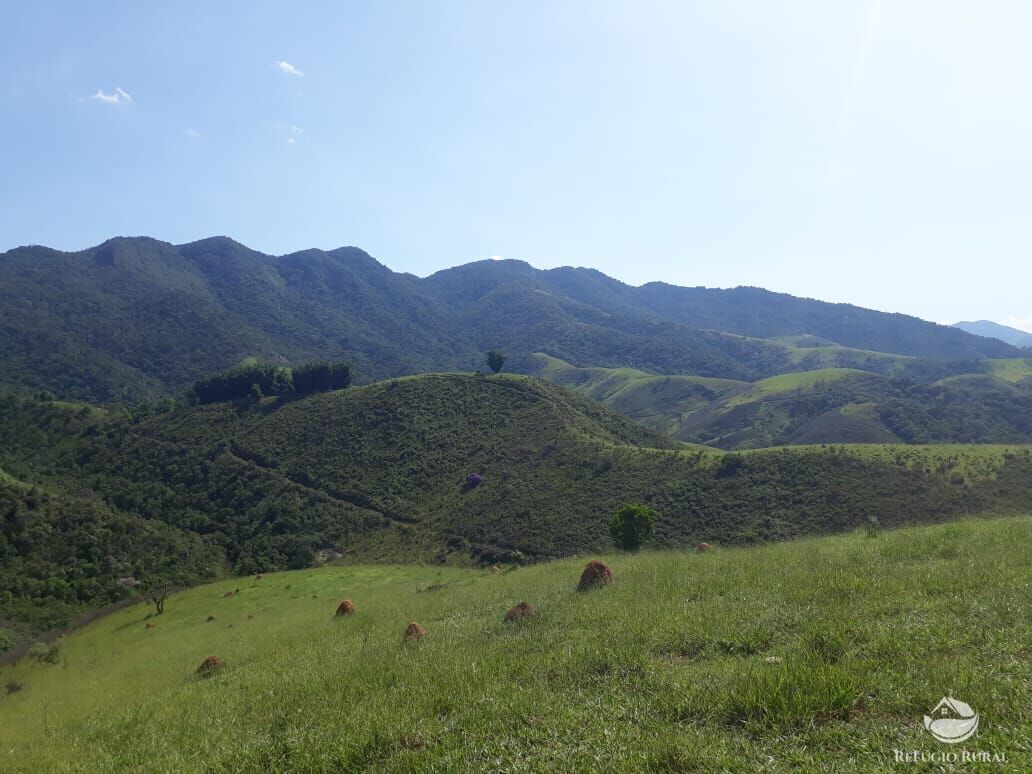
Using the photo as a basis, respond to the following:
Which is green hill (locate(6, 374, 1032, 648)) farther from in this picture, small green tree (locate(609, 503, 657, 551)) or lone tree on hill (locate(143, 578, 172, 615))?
small green tree (locate(609, 503, 657, 551))

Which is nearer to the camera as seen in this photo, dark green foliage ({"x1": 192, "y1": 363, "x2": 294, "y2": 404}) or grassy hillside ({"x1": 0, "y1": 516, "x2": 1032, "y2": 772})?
grassy hillside ({"x1": 0, "y1": 516, "x2": 1032, "y2": 772})

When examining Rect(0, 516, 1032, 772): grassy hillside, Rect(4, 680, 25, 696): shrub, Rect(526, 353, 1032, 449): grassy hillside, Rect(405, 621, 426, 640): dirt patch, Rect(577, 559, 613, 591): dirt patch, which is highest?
Rect(0, 516, 1032, 772): grassy hillside

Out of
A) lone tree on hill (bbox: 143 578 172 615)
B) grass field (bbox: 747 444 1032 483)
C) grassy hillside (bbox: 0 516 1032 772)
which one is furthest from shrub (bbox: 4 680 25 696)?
grass field (bbox: 747 444 1032 483)

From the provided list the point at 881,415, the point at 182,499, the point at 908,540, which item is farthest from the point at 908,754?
the point at 881,415

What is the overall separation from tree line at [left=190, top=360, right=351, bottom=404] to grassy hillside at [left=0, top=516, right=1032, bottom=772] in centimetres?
10557

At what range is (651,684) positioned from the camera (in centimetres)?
784

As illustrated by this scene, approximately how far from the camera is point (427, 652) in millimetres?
11992

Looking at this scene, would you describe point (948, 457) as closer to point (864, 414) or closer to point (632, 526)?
point (632, 526)

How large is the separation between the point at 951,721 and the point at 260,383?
127207 millimetres

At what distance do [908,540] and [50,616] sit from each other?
6219 cm

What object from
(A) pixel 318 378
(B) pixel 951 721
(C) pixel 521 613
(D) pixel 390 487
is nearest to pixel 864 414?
(D) pixel 390 487

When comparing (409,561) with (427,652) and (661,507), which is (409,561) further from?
(427,652)

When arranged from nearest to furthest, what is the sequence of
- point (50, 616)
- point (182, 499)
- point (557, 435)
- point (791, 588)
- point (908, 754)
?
1. point (908, 754)
2. point (791, 588)
3. point (50, 616)
4. point (182, 499)
5. point (557, 435)

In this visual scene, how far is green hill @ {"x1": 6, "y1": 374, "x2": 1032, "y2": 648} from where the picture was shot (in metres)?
55.3
